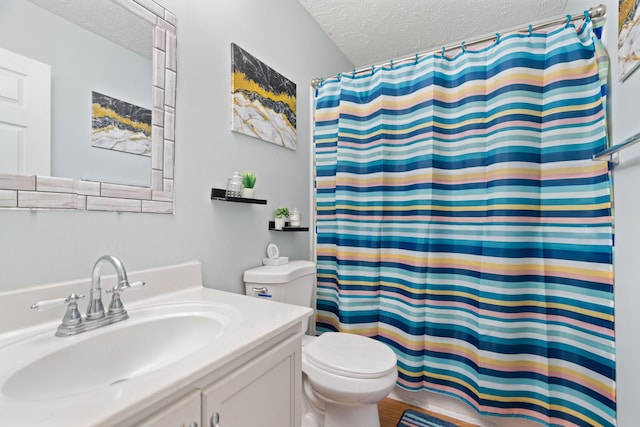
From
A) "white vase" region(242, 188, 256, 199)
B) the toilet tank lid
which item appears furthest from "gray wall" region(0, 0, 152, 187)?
the toilet tank lid

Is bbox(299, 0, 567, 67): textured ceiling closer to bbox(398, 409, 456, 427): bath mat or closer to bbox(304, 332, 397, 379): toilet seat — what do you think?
bbox(304, 332, 397, 379): toilet seat

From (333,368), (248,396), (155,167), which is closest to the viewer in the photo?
(248,396)

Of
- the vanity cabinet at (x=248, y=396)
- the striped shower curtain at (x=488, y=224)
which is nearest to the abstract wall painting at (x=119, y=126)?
the vanity cabinet at (x=248, y=396)

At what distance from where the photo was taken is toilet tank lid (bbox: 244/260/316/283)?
1373 millimetres

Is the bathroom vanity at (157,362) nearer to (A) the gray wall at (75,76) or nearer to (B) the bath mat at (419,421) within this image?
(A) the gray wall at (75,76)

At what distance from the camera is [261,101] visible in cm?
154

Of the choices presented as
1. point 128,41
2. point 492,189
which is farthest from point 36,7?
point 492,189

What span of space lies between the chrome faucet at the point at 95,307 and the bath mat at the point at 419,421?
4.72ft

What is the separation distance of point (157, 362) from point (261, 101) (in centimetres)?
126

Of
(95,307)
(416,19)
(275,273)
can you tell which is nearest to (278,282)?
(275,273)

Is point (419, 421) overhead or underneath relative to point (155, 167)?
underneath

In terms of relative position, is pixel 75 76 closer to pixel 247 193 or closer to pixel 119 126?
pixel 119 126

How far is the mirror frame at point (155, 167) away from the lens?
0.84 meters

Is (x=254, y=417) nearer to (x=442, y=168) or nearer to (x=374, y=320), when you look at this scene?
(x=374, y=320)
